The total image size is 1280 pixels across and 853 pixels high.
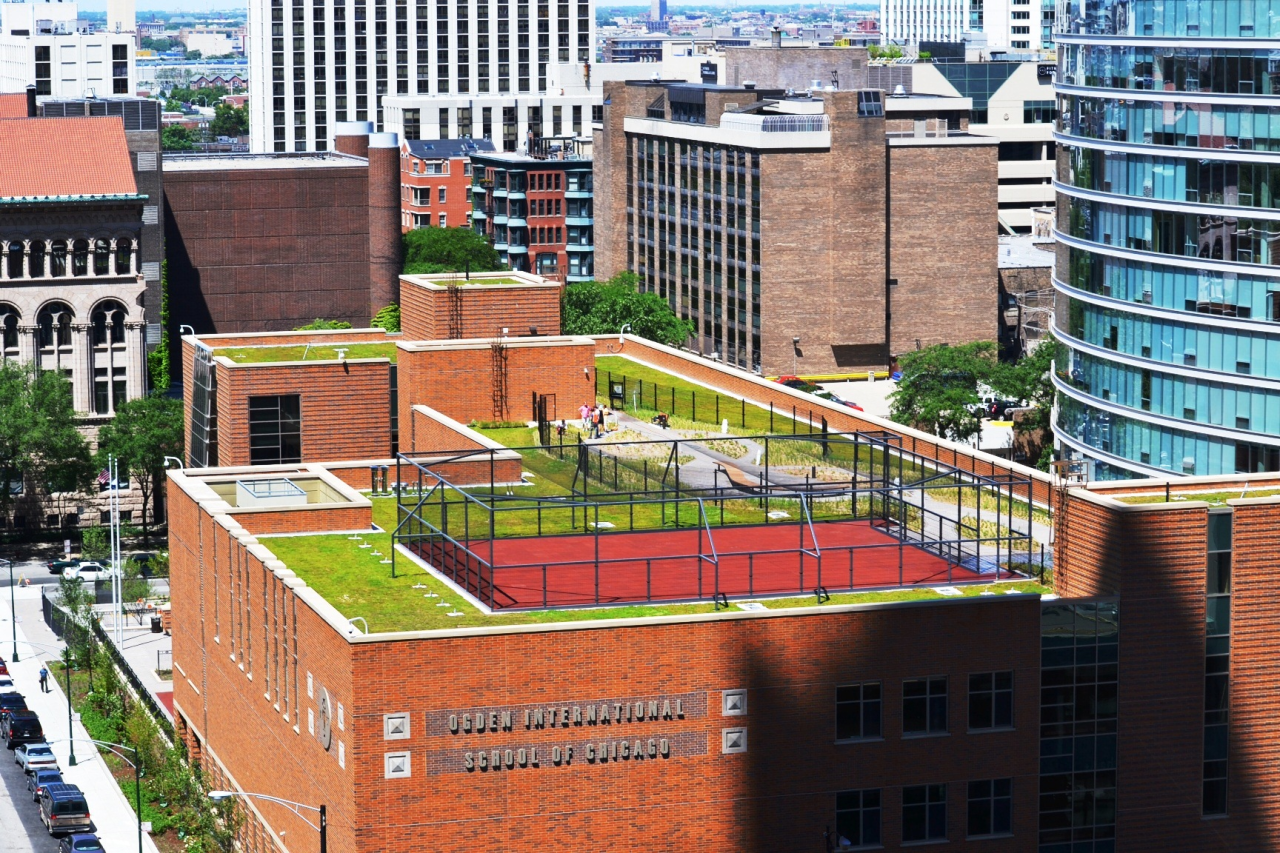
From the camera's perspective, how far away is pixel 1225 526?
68125mm

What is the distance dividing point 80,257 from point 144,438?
15.6m

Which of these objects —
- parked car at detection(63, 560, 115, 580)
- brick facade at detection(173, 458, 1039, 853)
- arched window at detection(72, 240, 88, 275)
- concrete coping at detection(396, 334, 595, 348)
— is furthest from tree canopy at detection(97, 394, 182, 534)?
brick facade at detection(173, 458, 1039, 853)

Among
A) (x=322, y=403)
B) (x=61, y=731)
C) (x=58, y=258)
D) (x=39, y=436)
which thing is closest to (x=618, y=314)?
(x=58, y=258)

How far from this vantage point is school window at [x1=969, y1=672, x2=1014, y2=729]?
66.8m

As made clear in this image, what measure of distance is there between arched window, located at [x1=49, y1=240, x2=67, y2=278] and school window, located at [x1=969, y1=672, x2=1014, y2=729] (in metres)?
106

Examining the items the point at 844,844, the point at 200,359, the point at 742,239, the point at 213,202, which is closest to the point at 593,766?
the point at 844,844

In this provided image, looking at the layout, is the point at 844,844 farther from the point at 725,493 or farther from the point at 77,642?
the point at 77,642

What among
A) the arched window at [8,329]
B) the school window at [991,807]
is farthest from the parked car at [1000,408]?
the school window at [991,807]

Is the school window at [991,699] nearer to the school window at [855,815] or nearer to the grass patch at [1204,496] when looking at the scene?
the school window at [855,815]

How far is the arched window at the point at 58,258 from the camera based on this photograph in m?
159

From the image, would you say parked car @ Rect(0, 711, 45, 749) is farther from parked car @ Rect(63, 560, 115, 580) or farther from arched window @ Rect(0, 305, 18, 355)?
arched window @ Rect(0, 305, 18, 355)

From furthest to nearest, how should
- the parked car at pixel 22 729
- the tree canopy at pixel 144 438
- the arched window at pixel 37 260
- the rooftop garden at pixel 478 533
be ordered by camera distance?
the arched window at pixel 37 260, the tree canopy at pixel 144 438, the parked car at pixel 22 729, the rooftop garden at pixel 478 533

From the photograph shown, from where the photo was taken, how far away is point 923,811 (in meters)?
67.0

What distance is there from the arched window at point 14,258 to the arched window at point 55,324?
2.97 m
